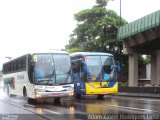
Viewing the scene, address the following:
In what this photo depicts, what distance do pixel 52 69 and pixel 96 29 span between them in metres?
34.0

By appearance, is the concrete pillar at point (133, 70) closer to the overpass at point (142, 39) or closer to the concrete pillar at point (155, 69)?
the overpass at point (142, 39)

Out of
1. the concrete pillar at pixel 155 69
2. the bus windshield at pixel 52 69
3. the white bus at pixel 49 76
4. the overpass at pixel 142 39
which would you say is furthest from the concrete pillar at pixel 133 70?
the bus windshield at pixel 52 69

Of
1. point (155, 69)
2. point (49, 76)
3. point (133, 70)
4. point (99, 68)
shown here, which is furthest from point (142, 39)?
point (49, 76)

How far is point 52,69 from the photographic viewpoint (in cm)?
2167

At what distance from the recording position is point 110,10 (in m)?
59.3

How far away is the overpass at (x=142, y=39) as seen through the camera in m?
37.8

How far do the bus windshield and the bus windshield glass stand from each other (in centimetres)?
321

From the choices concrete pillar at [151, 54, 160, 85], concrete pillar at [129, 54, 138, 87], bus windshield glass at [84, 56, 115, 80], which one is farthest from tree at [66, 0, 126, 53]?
bus windshield glass at [84, 56, 115, 80]

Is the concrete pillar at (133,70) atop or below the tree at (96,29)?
below

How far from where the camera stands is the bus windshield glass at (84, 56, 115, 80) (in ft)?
82.5

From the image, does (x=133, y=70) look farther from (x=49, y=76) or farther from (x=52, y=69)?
(x=49, y=76)

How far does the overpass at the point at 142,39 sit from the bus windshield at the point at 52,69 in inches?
631

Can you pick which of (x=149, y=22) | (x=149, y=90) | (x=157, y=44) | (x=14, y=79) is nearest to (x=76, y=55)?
(x=14, y=79)

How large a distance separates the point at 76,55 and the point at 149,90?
26.0 ft
